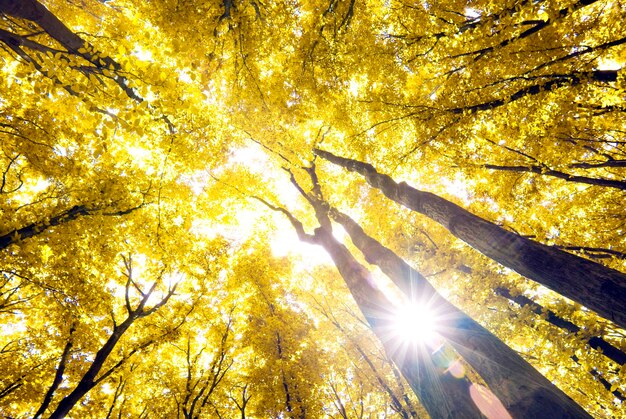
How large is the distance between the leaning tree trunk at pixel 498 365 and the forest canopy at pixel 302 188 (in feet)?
0.09

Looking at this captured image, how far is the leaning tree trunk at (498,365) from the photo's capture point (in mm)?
2963

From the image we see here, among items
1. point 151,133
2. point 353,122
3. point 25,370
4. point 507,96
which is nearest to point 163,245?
point 151,133

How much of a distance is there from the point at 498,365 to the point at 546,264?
58.1 inches

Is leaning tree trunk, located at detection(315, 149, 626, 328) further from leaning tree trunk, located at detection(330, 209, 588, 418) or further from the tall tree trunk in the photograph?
the tall tree trunk

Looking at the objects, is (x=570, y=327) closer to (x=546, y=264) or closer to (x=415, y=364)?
(x=415, y=364)

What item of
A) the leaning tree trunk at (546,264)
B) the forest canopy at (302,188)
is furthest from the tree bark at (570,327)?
the leaning tree trunk at (546,264)

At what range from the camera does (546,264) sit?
129 inches

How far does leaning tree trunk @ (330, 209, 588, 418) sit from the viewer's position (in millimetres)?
2963

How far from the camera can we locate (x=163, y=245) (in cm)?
605

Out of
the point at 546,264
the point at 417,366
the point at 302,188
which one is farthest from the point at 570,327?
the point at 302,188

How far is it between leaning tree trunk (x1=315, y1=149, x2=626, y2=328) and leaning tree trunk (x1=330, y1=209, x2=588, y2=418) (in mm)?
1073

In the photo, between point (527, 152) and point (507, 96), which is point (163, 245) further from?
point (527, 152)

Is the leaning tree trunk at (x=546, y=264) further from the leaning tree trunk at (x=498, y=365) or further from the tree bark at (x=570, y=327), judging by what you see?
the tree bark at (x=570, y=327)

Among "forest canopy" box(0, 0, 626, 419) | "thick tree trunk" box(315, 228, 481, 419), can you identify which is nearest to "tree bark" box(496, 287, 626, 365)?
"forest canopy" box(0, 0, 626, 419)
